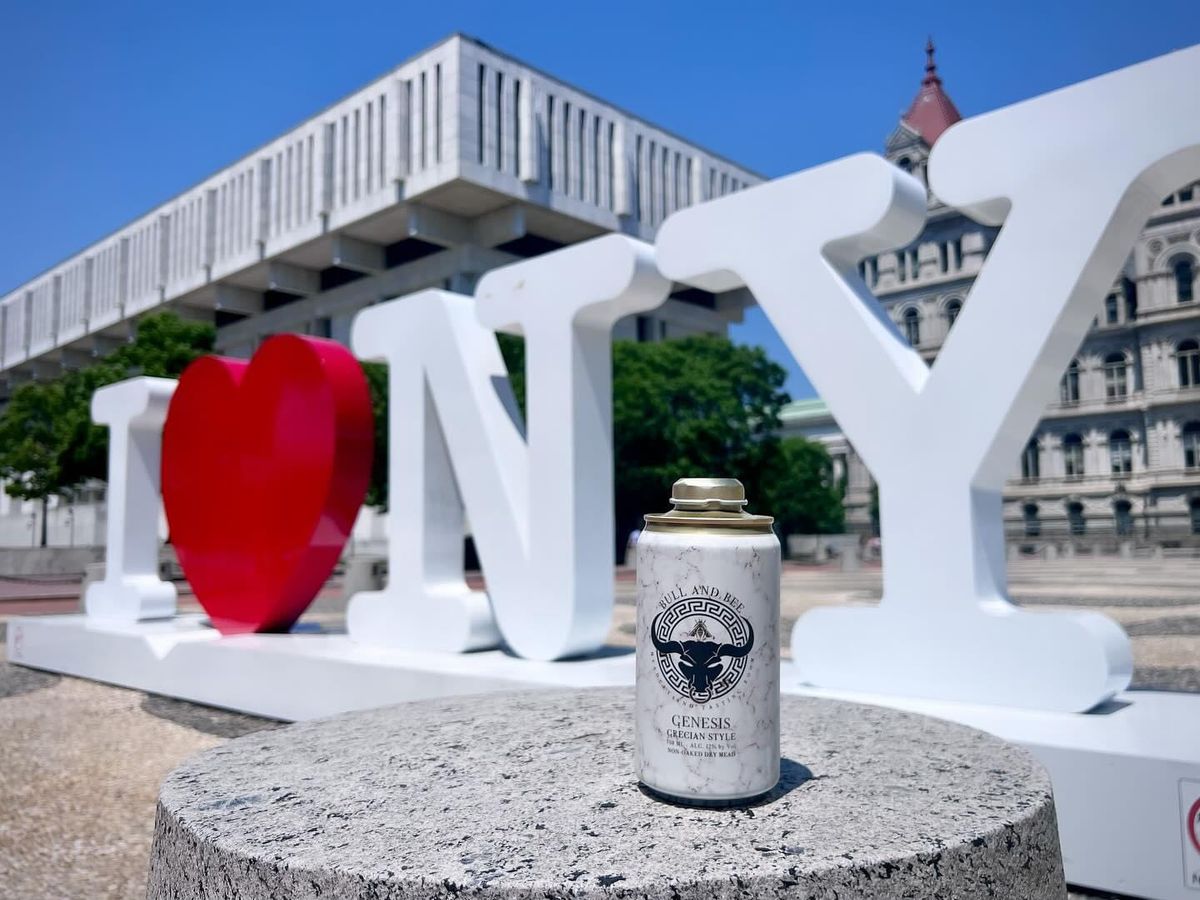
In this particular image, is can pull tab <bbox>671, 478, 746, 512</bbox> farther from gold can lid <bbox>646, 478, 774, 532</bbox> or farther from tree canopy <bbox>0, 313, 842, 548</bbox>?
tree canopy <bbox>0, 313, 842, 548</bbox>

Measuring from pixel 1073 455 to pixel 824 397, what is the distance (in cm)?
5484

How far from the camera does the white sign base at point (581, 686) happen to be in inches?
114

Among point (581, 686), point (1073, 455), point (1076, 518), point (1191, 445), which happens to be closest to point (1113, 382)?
point (1073, 455)

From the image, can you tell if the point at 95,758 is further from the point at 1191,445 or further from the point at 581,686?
the point at 1191,445

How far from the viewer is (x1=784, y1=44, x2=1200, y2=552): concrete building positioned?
157 ft

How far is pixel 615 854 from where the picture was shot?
56.2 inches

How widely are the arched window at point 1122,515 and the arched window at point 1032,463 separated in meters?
4.52

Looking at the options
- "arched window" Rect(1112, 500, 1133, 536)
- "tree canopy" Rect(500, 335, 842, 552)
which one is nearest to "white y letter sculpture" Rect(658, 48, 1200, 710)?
"tree canopy" Rect(500, 335, 842, 552)

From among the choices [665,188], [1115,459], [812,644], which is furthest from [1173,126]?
[1115,459]

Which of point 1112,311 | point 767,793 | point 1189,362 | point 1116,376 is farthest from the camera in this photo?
point 1112,311

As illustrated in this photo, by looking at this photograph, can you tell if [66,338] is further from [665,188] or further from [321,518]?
[321,518]

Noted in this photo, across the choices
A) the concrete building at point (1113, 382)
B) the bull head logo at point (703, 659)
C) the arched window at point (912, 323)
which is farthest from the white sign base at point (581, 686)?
the arched window at point (912, 323)

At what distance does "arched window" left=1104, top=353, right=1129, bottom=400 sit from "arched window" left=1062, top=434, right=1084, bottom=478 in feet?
9.62

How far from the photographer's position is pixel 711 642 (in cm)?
161
